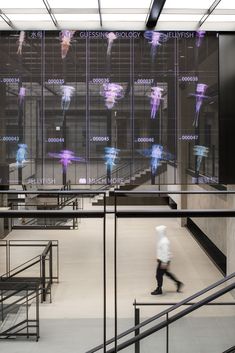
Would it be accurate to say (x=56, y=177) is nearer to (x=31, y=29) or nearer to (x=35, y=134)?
(x=35, y=134)

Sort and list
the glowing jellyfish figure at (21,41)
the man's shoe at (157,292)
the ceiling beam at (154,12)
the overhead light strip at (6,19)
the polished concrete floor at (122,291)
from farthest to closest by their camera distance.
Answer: the man's shoe at (157,292) → the glowing jellyfish figure at (21,41) → the polished concrete floor at (122,291) → the overhead light strip at (6,19) → the ceiling beam at (154,12)

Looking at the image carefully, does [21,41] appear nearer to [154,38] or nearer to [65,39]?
[65,39]

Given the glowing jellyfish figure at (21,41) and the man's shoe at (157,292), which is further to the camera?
the man's shoe at (157,292)

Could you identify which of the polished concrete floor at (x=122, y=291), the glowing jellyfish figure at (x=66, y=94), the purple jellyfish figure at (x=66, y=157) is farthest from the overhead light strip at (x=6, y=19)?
the polished concrete floor at (x=122, y=291)

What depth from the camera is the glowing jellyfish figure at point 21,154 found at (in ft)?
20.1

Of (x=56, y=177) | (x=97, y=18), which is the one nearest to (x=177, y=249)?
(x=56, y=177)

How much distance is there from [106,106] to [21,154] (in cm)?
110

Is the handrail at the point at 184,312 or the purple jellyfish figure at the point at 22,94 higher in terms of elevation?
the purple jellyfish figure at the point at 22,94

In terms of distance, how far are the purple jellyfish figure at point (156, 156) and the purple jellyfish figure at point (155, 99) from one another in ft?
1.16

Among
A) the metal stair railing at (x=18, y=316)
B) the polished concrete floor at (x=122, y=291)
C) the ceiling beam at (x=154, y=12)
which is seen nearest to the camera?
the ceiling beam at (x=154, y=12)

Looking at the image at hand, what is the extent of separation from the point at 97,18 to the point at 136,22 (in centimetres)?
43

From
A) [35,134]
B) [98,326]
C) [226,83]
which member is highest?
[226,83]

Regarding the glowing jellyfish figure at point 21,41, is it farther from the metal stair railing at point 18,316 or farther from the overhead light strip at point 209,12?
the metal stair railing at point 18,316

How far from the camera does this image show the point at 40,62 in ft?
20.1
